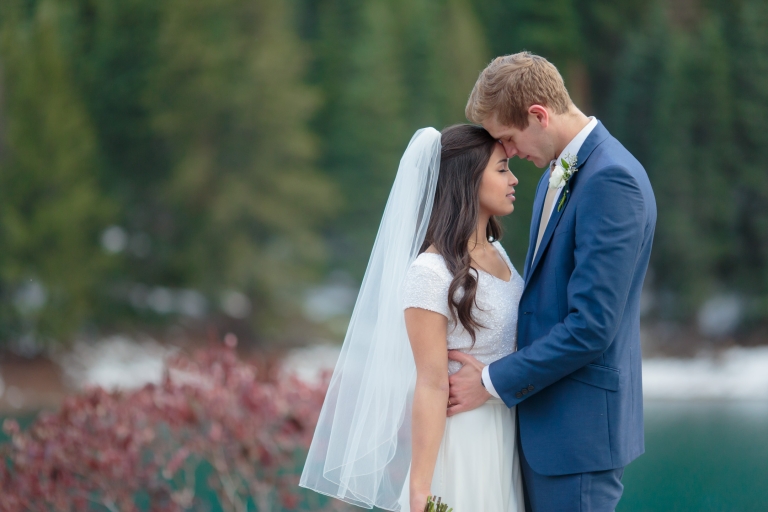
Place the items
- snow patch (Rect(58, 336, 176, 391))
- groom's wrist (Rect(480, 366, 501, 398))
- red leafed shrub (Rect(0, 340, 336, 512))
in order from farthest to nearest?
1. snow patch (Rect(58, 336, 176, 391))
2. red leafed shrub (Rect(0, 340, 336, 512))
3. groom's wrist (Rect(480, 366, 501, 398))

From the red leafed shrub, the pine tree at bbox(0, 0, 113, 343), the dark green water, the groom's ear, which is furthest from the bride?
the pine tree at bbox(0, 0, 113, 343)

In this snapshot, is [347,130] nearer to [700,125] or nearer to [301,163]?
[301,163]

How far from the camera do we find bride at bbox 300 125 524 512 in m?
1.83

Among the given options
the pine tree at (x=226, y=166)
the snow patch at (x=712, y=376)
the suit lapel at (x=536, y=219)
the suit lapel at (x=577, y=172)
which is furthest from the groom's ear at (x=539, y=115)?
the pine tree at (x=226, y=166)

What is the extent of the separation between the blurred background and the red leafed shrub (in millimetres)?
5831

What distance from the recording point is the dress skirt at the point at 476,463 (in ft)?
6.18

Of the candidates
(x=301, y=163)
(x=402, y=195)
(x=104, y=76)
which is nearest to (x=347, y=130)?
(x=301, y=163)

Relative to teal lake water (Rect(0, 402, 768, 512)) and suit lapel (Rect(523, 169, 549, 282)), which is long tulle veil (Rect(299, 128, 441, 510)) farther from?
teal lake water (Rect(0, 402, 768, 512))

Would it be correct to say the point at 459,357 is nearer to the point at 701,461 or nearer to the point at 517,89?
the point at 517,89

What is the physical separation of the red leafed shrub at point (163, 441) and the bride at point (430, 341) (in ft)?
3.43

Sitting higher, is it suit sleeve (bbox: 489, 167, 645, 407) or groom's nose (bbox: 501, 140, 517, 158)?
groom's nose (bbox: 501, 140, 517, 158)

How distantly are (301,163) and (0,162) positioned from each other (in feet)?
11.2

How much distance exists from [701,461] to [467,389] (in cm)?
456

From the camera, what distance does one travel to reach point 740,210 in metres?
9.27
